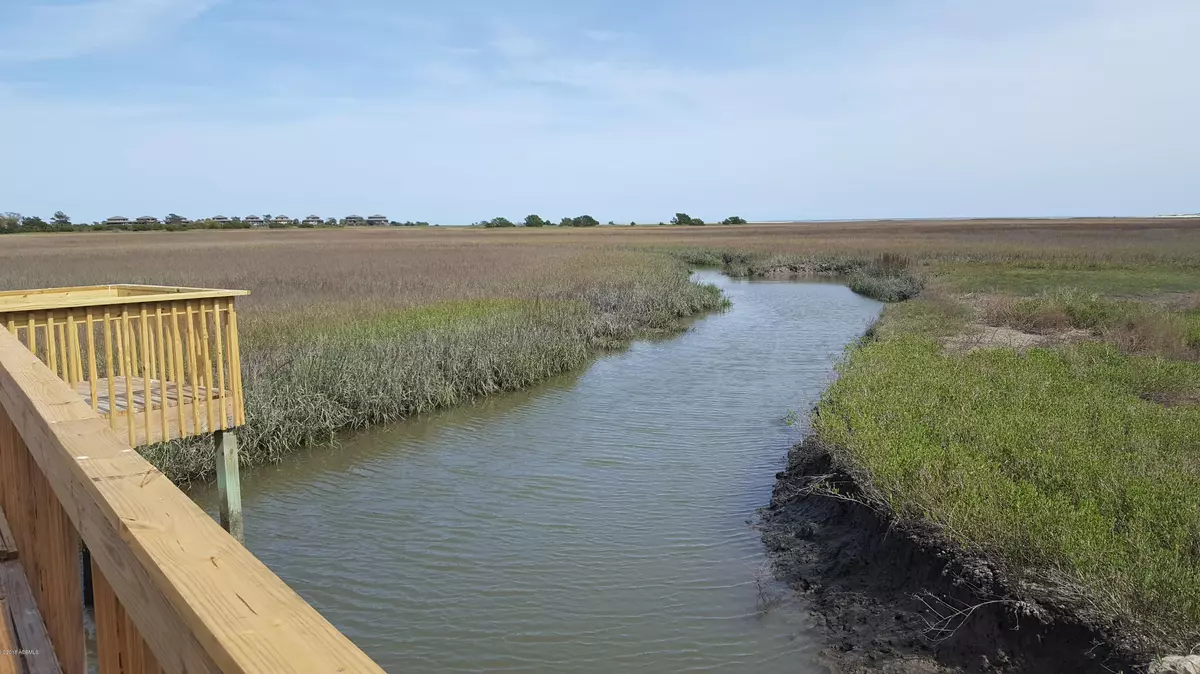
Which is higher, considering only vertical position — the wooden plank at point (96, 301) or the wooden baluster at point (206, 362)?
the wooden plank at point (96, 301)

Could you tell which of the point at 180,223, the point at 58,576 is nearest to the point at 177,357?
the point at 58,576

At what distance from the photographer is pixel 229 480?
24.2 ft

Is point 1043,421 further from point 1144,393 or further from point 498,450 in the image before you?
point 498,450

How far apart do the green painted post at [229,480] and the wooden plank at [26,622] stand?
4.31 metres

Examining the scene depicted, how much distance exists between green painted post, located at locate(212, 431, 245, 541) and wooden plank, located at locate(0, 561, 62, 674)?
431 cm

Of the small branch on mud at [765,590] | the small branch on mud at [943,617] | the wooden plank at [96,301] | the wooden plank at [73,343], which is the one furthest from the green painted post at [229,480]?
the small branch on mud at [943,617]

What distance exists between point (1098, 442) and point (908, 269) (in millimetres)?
27625

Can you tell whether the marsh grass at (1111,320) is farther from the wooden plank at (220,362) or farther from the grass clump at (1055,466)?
the wooden plank at (220,362)

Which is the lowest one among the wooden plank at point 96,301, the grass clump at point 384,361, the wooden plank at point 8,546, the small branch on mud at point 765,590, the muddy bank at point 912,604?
the small branch on mud at point 765,590

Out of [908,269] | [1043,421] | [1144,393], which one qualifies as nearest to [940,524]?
[1043,421]

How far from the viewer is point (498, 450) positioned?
10.7 metres

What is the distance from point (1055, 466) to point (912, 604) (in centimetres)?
170

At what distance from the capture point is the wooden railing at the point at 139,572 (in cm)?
108

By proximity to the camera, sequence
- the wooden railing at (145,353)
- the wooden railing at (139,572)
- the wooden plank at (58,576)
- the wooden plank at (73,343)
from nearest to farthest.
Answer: the wooden railing at (139,572)
the wooden plank at (58,576)
the wooden plank at (73,343)
the wooden railing at (145,353)
